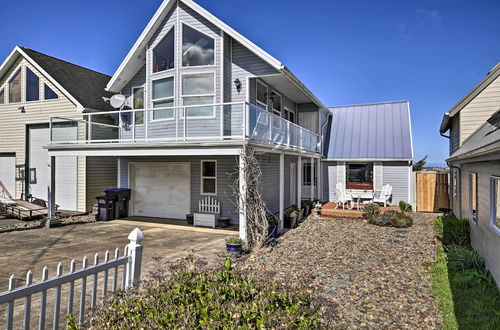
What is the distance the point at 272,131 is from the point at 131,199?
7924mm

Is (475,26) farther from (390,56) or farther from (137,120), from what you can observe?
(137,120)

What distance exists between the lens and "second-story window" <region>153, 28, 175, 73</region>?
1299 cm

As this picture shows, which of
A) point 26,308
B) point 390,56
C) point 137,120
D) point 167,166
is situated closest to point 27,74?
point 137,120

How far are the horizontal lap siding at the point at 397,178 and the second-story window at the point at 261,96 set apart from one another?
27.7ft

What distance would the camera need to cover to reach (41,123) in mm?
16328

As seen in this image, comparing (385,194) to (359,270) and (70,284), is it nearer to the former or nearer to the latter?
(359,270)

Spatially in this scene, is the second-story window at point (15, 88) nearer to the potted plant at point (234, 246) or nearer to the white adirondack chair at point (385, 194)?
the potted plant at point (234, 246)

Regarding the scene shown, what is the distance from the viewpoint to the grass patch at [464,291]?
4.79 meters

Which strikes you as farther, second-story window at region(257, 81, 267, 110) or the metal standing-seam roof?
the metal standing-seam roof

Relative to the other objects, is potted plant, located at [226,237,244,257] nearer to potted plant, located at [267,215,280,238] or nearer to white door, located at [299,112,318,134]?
potted plant, located at [267,215,280,238]

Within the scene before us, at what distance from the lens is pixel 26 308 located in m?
3.04

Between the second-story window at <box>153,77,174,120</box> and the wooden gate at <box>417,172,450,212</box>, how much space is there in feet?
45.0

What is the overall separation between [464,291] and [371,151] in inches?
507

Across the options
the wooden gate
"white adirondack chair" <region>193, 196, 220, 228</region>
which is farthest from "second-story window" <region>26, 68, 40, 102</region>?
the wooden gate
